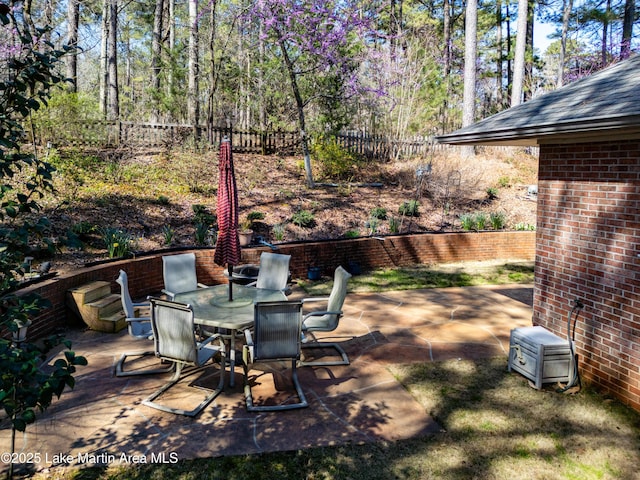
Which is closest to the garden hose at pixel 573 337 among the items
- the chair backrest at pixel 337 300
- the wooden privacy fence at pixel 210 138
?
the chair backrest at pixel 337 300

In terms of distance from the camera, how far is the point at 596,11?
2408 cm

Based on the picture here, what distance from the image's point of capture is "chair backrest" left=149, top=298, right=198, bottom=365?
418 centimetres

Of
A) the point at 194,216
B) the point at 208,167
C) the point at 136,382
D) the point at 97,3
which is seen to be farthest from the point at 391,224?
the point at 97,3

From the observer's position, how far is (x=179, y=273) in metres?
6.29

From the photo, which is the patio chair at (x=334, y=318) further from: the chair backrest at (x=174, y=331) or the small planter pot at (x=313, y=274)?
the small planter pot at (x=313, y=274)

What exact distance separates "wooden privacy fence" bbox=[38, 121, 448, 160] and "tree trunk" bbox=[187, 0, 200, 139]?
0.85m

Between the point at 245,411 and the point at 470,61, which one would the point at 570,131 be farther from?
the point at 470,61

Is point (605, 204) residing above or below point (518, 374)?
above

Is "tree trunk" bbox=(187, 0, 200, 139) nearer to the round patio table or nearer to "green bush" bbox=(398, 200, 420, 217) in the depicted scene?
"green bush" bbox=(398, 200, 420, 217)

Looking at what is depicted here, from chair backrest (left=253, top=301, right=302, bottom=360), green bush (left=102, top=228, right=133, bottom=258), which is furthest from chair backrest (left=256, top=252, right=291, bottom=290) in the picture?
green bush (left=102, top=228, right=133, bottom=258)

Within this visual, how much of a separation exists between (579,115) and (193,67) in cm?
1495

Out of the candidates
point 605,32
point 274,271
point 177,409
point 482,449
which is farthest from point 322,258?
point 605,32

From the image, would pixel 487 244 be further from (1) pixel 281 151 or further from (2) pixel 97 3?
(2) pixel 97 3

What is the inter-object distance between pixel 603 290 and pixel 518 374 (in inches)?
50.2
